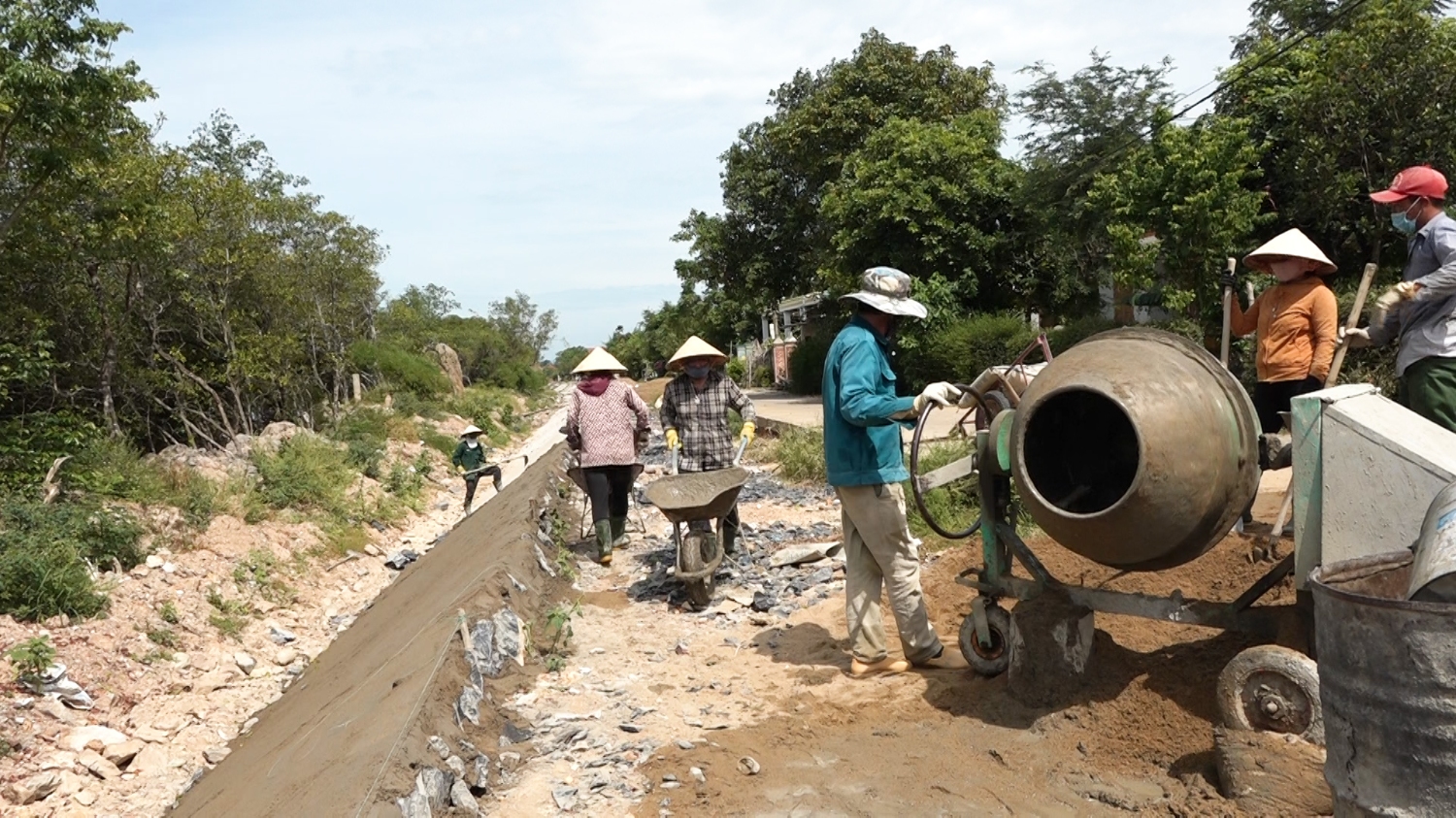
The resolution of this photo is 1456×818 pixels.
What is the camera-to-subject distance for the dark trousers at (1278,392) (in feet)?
17.2

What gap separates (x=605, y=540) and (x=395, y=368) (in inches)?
844

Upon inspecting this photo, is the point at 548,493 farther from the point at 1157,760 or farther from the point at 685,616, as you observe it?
the point at 1157,760

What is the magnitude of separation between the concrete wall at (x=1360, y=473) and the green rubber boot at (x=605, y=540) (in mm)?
6305

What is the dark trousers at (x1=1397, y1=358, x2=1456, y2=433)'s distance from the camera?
172 inches

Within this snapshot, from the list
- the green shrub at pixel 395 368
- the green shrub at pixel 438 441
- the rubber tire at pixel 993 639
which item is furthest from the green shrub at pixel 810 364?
the rubber tire at pixel 993 639

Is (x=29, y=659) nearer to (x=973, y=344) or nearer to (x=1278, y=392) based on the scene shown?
(x=1278, y=392)

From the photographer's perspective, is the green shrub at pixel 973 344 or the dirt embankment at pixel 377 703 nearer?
the dirt embankment at pixel 377 703

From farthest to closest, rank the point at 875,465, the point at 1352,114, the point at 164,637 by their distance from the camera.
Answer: the point at 1352,114
the point at 164,637
the point at 875,465

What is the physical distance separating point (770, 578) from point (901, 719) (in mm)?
3224

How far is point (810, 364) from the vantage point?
97.2 feet

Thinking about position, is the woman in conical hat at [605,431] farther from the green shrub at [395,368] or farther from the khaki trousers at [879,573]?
the green shrub at [395,368]

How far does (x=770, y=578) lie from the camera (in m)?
7.85

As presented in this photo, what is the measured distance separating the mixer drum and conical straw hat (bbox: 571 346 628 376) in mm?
5063

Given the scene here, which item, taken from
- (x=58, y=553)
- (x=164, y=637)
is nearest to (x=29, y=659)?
(x=164, y=637)
